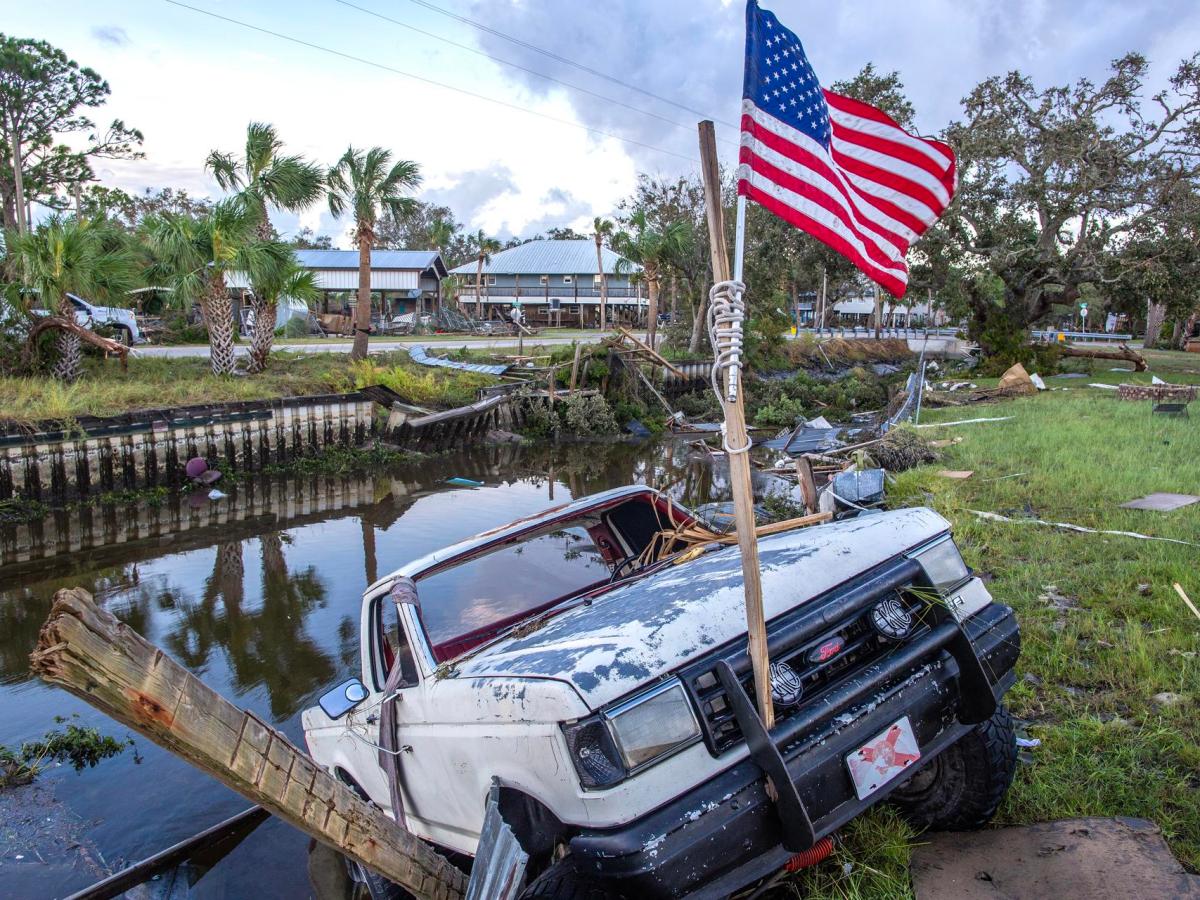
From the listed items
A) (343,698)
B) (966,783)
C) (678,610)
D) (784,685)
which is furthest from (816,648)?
(343,698)

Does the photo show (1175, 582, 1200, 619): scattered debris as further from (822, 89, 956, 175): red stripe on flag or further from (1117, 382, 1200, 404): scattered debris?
(1117, 382, 1200, 404): scattered debris

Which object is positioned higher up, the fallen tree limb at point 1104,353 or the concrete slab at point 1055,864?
the fallen tree limb at point 1104,353

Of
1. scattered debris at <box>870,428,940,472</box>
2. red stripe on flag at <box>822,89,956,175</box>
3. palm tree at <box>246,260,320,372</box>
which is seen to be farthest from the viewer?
palm tree at <box>246,260,320,372</box>

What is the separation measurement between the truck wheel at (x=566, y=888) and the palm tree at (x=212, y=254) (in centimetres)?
1829

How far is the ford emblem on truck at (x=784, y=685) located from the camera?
2656 millimetres

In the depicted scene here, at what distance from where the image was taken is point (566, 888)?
90.5 inches

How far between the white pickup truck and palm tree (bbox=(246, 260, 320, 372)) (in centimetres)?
1677

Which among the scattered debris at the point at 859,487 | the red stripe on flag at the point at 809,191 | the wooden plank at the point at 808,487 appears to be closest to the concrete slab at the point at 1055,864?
the red stripe on flag at the point at 809,191

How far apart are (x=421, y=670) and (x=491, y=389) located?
1976 centimetres

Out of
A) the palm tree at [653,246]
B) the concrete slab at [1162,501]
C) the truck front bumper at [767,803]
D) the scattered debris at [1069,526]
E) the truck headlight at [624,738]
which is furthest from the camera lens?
the palm tree at [653,246]

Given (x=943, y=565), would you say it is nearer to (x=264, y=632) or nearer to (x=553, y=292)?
(x=264, y=632)

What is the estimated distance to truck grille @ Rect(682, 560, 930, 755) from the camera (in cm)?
252

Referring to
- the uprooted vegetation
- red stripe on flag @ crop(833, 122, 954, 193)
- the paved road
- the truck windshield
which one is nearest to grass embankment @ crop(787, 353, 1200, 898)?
the truck windshield

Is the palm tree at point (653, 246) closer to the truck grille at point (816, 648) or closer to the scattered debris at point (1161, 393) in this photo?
the scattered debris at point (1161, 393)
